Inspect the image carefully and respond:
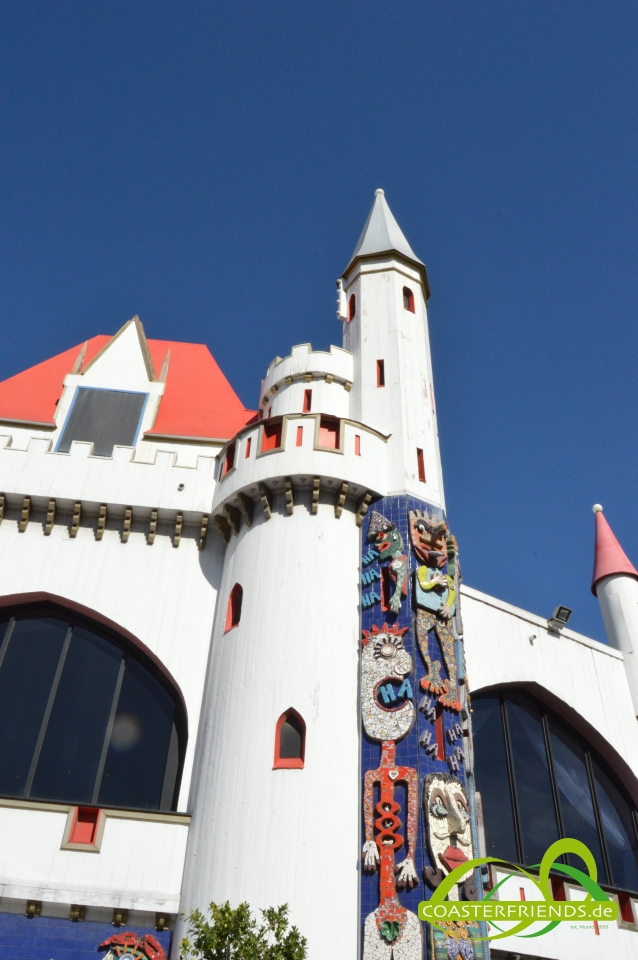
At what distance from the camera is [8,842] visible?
1441cm

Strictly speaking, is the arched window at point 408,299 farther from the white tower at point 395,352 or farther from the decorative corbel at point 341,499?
the decorative corbel at point 341,499

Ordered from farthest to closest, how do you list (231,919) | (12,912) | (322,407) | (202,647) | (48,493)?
(322,407), (48,493), (202,647), (12,912), (231,919)

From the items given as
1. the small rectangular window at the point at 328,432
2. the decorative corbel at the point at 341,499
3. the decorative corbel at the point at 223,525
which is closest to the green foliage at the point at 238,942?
the decorative corbel at the point at 341,499

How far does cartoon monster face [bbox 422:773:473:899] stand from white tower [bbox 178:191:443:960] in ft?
4.31

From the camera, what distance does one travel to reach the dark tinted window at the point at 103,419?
2117cm

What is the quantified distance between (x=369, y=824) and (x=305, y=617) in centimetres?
427

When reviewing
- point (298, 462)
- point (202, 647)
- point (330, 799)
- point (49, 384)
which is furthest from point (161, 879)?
point (49, 384)

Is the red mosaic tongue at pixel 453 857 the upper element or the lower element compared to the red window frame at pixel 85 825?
lower

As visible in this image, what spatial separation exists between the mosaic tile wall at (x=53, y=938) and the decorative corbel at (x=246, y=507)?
339 inches

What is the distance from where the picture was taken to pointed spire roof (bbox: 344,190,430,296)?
25228 millimetres

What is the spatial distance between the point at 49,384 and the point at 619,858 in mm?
21225

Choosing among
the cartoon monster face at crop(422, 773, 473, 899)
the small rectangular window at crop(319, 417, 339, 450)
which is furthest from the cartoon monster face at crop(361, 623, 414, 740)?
the small rectangular window at crop(319, 417, 339, 450)

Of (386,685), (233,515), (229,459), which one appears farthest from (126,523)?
(386,685)

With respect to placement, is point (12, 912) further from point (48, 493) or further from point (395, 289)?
point (395, 289)
